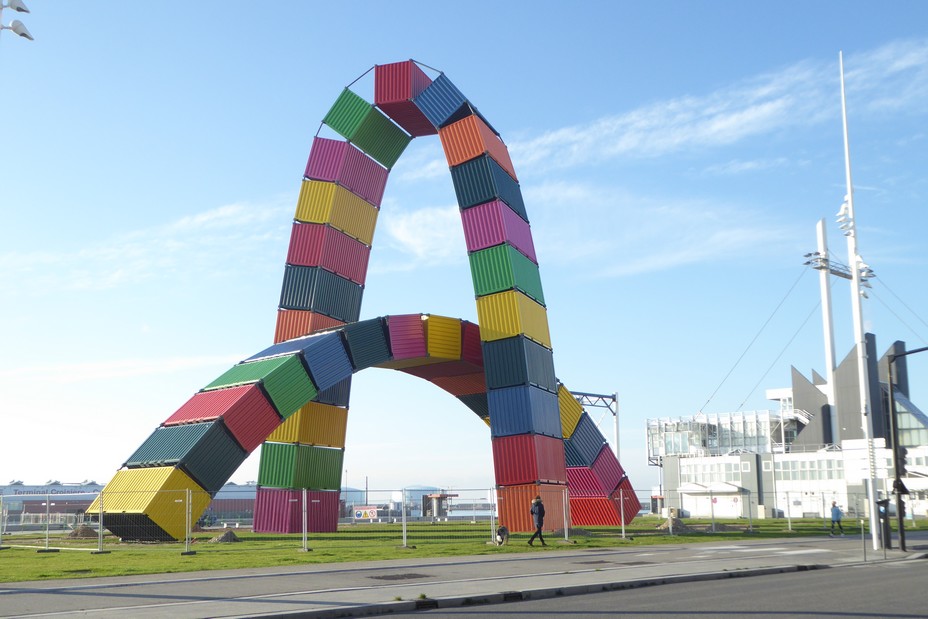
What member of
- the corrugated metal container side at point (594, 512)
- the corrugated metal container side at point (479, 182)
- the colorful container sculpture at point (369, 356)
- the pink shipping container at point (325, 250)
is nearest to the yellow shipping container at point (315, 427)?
the colorful container sculpture at point (369, 356)

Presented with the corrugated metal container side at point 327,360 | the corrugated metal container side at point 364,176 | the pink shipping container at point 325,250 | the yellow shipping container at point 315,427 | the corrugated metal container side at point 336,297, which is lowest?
the yellow shipping container at point 315,427

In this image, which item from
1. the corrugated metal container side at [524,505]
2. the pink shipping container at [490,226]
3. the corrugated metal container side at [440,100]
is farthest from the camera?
the corrugated metal container side at [440,100]

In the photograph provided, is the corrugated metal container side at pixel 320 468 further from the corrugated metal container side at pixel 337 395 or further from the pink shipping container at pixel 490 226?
the pink shipping container at pixel 490 226

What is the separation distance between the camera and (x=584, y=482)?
4953 cm

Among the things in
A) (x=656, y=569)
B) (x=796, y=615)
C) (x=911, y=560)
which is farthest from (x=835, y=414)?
(x=796, y=615)

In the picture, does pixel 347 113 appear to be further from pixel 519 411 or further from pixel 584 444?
pixel 584 444

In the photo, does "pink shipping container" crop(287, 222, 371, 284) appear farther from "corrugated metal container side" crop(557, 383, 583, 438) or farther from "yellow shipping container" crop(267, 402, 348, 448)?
"corrugated metal container side" crop(557, 383, 583, 438)

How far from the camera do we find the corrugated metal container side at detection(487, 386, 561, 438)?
39688mm

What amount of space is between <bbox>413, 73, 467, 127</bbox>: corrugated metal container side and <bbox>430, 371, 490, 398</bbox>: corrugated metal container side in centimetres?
1373

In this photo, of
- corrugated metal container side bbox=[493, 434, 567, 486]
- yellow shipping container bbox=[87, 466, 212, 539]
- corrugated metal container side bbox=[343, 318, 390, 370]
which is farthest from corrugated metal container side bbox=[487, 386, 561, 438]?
yellow shipping container bbox=[87, 466, 212, 539]

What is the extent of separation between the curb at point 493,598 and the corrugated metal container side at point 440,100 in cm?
2783

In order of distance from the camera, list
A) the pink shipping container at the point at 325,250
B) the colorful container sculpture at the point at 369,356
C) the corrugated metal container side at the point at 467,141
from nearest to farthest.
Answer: the colorful container sculpture at the point at 369,356 → the corrugated metal container side at the point at 467,141 → the pink shipping container at the point at 325,250

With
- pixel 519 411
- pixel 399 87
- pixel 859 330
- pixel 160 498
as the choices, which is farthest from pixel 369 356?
pixel 859 330

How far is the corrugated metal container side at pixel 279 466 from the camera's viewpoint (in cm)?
4200
